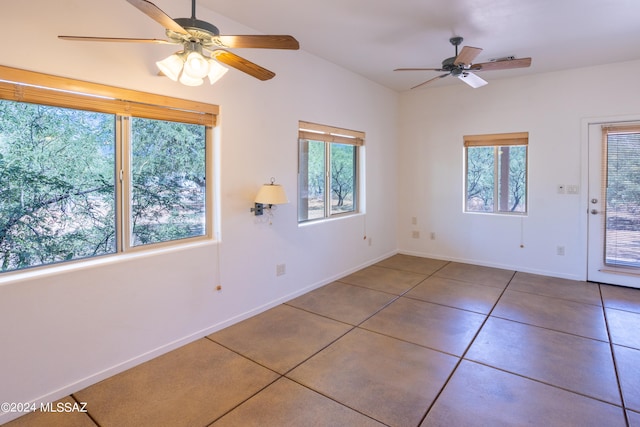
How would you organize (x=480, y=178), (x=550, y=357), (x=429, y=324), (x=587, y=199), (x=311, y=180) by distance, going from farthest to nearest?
(x=480, y=178)
(x=587, y=199)
(x=311, y=180)
(x=429, y=324)
(x=550, y=357)

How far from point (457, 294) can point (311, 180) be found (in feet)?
7.38

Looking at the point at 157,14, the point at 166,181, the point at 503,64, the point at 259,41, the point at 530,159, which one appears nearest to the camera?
the point at 157,14

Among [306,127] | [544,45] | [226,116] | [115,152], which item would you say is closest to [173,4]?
[226,116]

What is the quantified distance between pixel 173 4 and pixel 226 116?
0.91 meters

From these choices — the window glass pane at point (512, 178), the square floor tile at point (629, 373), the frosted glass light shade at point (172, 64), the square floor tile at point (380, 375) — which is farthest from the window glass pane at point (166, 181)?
the window glass pane at point (512, 178)

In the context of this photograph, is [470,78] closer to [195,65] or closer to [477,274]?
[477,274]

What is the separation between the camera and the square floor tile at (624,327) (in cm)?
294

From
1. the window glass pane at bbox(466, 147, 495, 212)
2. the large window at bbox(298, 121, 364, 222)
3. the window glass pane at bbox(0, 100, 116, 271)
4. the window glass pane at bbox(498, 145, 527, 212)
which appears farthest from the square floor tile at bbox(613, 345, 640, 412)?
the window glass pane at bbox(0, 100, 116, 271)

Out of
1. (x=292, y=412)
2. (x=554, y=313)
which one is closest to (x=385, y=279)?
(x=554, y=313)

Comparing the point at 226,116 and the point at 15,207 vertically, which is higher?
the point at 226,116

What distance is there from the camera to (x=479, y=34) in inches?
137

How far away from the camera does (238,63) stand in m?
2.22

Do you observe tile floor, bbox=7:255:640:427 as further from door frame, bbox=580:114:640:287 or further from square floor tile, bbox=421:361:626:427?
door frame, bbox=580:114:640:287

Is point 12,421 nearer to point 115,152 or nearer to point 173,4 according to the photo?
point 115,152
